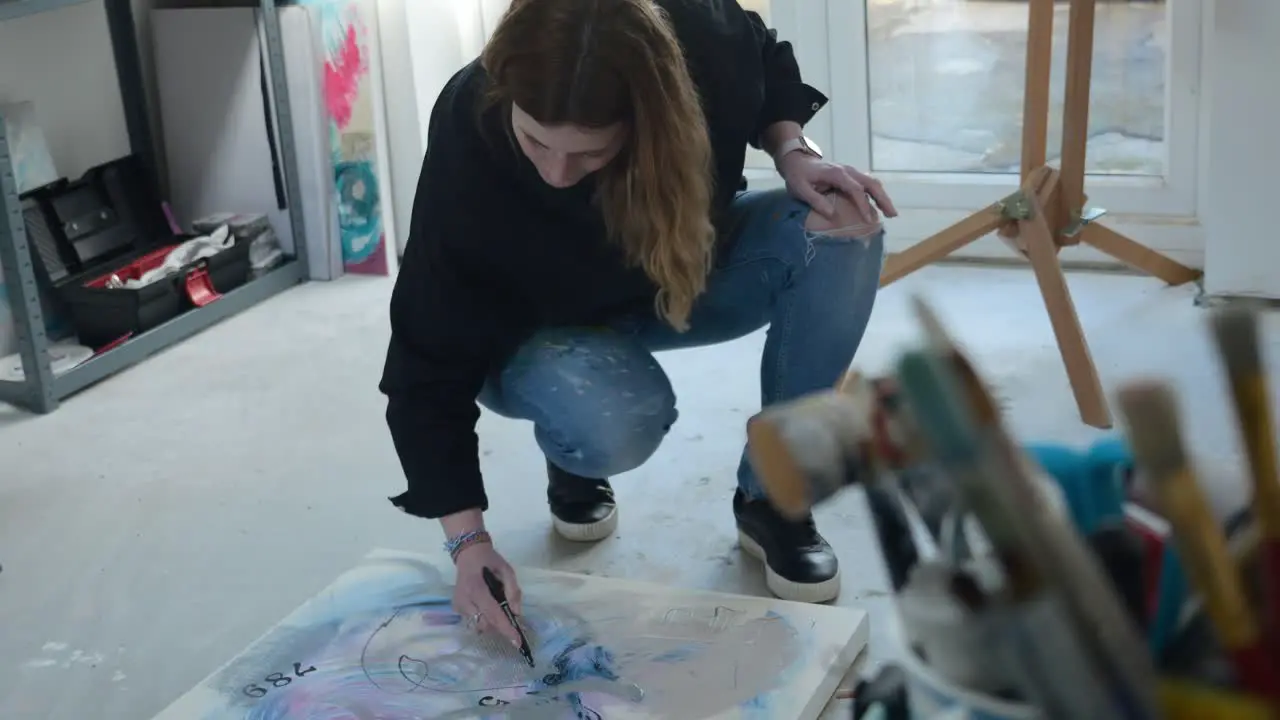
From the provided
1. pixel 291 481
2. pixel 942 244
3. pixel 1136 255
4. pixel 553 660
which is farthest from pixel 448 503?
pixel 1136 255

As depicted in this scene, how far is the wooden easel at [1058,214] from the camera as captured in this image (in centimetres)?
205

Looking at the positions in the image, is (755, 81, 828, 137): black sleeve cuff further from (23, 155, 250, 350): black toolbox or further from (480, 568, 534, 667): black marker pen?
(23, 155, 250, 350): black toolbox

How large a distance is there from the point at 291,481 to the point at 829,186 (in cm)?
92

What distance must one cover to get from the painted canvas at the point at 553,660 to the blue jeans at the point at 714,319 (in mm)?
161

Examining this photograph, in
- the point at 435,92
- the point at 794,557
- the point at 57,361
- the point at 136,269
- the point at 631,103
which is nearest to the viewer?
the point at 631,103

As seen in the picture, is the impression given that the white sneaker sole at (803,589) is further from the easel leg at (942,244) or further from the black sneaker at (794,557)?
Answer: the easel leg at (942,244)

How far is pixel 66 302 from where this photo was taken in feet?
8.81

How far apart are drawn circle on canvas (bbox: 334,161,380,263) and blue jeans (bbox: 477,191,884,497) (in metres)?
1.37

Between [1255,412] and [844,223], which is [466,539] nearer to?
[844,223]

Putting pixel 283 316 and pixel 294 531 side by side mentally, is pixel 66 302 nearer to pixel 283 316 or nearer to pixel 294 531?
pixel 283 316

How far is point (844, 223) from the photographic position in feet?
5.23

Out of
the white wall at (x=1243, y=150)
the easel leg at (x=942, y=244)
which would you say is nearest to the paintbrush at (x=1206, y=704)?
the easel leg at (x=942, y=244)

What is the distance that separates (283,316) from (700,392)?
0.95 metres

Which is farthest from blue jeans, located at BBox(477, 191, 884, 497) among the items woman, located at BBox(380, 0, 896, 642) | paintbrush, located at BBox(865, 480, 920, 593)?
paintbrush, located at BBox(865, 480, 920, 593)
